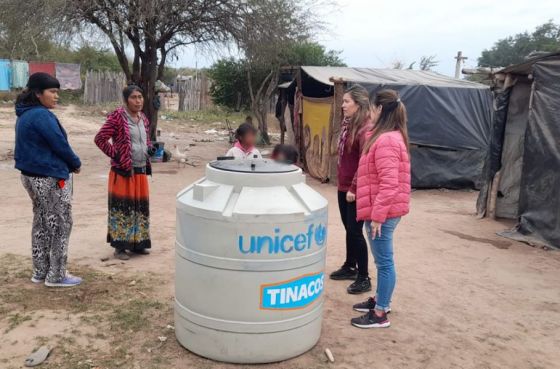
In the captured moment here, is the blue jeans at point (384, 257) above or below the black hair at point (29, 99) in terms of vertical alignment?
below

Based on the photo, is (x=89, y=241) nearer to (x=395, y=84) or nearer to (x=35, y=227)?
(x=35, y=227)

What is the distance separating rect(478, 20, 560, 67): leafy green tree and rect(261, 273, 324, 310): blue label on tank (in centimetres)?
3532

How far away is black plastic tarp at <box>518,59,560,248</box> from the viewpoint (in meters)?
6.16

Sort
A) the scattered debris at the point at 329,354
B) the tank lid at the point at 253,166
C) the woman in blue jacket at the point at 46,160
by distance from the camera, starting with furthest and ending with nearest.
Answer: the woman in blue jacket at the point at 46,160 → the scattered debris at the point at 329,354 → the tank lid at the point at 253,166

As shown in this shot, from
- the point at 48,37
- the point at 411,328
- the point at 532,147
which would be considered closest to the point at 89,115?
the point at 48,37

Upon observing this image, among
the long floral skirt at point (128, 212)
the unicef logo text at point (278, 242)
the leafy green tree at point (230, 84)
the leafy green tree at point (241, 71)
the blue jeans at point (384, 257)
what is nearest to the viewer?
the unicef logo text at point (278, 242)

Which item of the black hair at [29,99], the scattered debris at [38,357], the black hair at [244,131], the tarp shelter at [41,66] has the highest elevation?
the tarp shelter at [41,66]

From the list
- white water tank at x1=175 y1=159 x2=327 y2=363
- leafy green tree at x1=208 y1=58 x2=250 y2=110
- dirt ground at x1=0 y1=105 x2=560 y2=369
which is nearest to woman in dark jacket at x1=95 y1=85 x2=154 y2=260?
dirt ground at x1=0 y1=105 x2=560 y2=369

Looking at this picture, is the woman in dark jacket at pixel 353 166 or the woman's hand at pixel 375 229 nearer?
the woman's hand at pixel 375 229

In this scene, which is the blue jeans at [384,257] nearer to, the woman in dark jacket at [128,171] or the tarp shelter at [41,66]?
the woman in dark jacket at [128,171]

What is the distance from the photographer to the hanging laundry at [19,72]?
2414 cm

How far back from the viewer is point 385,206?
10.7 ft

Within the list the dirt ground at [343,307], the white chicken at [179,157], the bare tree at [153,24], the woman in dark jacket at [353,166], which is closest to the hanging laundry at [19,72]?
the bare tree at [153,24]

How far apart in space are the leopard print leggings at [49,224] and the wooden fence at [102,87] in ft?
74.0
